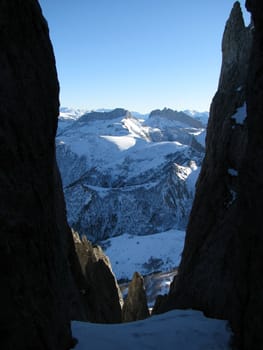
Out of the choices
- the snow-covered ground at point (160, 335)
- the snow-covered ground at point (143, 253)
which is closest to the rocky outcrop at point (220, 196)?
the snow-covered ground at point (160, 335)

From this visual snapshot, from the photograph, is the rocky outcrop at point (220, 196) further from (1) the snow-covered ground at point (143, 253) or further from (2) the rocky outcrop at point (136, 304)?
(1) the snow-covered ground at point (143, 253)

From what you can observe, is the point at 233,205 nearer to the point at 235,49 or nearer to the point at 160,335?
the point at 160,335

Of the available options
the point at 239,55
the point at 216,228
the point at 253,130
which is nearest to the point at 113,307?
the point at 216,228

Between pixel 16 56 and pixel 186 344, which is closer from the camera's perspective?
pixel 16 56

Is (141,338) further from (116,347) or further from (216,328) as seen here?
(216,328)

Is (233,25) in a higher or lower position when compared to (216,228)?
higher

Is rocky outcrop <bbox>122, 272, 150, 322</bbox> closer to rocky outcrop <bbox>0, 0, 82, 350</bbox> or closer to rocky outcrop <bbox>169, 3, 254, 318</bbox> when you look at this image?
rocky outcrop <bbox>169, 3, 254, 318</bbox>

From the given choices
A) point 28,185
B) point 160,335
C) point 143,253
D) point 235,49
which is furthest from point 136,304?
point 143,253
